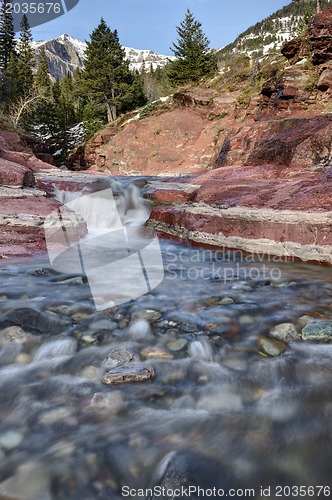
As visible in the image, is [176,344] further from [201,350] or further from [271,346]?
[271,346]

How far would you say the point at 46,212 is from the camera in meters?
7.02

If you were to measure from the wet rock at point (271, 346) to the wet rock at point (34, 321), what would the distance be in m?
1.83

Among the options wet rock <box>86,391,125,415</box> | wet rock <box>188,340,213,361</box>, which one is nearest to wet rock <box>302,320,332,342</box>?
wet rock <box>188,340,213,361</box>

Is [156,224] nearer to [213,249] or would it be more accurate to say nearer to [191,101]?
[213,249]

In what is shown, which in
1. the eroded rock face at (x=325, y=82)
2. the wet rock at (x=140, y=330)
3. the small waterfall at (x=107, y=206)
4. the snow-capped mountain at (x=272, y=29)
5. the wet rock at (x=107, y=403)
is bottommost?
the wet rock at (x=140, y=330)

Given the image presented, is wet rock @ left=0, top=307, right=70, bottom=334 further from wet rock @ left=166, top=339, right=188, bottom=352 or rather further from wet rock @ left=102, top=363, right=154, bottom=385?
wet rock @ left=166, top=339, right=188, bottom=352

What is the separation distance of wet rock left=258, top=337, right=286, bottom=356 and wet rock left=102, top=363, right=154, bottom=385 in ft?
3.22

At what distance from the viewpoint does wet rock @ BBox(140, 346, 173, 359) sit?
252cm

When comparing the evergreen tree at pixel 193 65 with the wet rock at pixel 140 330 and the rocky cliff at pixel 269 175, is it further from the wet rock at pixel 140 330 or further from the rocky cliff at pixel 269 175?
the wet rock at pixel 140 330

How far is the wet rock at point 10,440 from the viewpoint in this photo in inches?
66.1

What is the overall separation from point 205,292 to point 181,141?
68.4 feet

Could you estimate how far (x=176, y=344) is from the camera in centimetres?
270

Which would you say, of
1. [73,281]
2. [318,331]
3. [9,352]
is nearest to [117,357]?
[9,352]

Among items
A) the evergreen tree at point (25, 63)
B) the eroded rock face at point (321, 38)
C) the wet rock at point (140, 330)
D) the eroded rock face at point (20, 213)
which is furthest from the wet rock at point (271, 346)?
the evergreen tree at point (25, 63)
